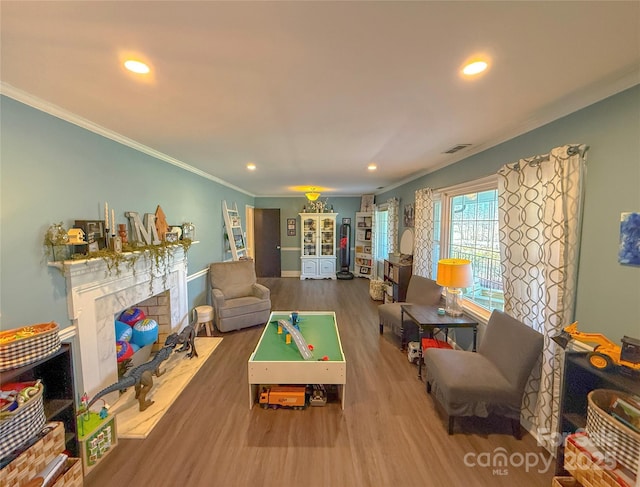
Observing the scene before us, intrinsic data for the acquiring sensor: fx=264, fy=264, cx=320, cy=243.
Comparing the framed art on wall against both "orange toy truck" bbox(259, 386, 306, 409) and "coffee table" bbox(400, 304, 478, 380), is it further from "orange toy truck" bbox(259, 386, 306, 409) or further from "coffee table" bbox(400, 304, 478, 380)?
"orange toy truck" bbox(259, 386, 306, 409)

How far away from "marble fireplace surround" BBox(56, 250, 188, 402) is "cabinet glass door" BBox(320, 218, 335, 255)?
5051mm

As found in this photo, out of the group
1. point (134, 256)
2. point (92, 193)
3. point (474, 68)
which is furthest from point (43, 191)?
point (474, 68)

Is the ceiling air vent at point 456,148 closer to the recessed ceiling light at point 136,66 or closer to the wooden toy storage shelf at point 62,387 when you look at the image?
the recessed ceiling light at point 136,66

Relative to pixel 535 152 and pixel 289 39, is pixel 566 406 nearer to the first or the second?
pixel 535 152

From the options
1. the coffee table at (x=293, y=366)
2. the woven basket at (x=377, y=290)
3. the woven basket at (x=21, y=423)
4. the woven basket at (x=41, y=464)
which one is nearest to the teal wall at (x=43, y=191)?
the woven basket at (x=21, y=423)

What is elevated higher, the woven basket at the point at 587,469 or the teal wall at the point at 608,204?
Result: the teal wall at the point at 608,204

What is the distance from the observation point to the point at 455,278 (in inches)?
108

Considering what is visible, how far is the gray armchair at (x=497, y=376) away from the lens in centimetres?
192

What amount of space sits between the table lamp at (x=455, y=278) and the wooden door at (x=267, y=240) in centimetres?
554

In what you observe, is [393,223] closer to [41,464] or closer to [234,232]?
[234,232]

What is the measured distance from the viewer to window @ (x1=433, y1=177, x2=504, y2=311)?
280 cm

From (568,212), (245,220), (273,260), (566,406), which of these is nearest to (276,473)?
(566,406)

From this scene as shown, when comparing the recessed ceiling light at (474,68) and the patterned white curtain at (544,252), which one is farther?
the patterned white curtain at (544,252)

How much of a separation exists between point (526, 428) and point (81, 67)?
3.78m
